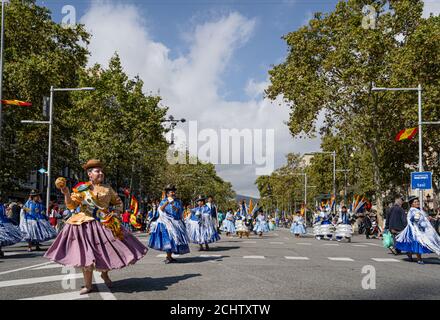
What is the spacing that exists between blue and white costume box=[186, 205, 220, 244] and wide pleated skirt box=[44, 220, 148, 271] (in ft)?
29.6

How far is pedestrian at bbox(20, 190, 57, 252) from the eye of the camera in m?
16.9

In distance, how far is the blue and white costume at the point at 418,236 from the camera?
13795 millimetres

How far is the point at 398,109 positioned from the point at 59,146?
2362 centimetres

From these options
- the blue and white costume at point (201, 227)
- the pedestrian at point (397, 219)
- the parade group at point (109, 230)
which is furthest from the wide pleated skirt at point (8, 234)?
the pedestrian at point (397, 219)

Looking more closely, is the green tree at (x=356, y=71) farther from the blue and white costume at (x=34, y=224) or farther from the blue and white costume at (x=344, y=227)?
the blue and white costume at (x=34, y=224)

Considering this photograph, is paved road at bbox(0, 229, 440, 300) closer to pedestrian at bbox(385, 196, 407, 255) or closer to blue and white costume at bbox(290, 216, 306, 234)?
pedestrian at bbox(385, 196, 407, 255)

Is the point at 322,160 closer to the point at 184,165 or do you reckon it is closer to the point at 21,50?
the point at 184,165

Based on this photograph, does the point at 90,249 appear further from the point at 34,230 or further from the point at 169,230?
the point at 34,230

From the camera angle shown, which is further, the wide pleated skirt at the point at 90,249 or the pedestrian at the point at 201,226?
the pedestrian at the point at 201,226

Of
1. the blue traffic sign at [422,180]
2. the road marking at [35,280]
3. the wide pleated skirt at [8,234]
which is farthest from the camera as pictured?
the blue traffic sign at [422,180]

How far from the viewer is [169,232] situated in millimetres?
12562

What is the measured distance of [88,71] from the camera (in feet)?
145

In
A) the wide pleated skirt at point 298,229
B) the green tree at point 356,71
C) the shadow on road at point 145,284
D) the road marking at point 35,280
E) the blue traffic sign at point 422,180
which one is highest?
the green tree at point 356,71

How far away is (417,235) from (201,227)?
648 cm
